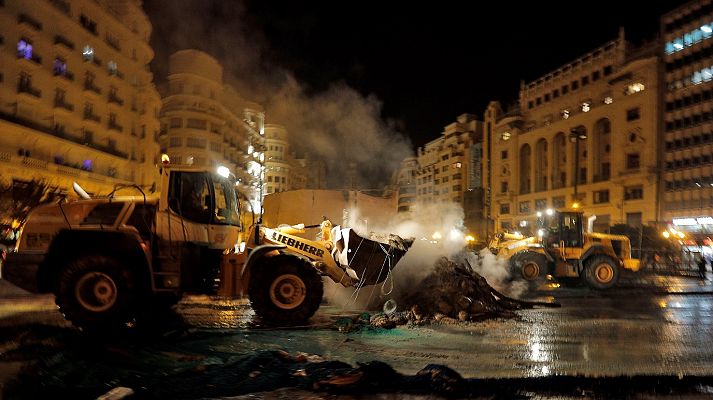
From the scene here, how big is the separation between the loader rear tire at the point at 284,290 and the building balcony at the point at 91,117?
3322 centimetres

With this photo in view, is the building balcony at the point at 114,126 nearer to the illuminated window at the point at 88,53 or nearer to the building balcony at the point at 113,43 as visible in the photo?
the illuminated window at the point at 88,53

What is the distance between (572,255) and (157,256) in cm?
1215

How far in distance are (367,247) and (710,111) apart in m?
42.1

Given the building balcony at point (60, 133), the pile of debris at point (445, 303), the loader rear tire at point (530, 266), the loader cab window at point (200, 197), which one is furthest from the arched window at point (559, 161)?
the loader cab window at point (200, 197)

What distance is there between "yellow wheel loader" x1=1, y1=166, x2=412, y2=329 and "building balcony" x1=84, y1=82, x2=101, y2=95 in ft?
104

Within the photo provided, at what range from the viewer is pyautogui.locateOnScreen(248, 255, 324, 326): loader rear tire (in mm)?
7234

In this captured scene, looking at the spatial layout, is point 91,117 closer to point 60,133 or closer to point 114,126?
point 114,126

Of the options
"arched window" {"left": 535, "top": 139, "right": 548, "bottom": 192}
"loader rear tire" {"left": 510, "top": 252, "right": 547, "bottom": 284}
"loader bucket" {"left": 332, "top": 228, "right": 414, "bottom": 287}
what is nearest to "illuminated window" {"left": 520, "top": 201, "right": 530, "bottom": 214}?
"arched window" {"left": 535, "top": 139, "right": 548, "bottom": 192}

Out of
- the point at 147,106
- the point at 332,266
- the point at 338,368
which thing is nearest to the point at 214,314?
the point at 332,266

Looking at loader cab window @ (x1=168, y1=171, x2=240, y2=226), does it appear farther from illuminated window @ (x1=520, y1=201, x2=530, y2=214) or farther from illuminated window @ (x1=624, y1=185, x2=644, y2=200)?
illuminated window @ (x1=520, y1=201, x2=530, y2=214)

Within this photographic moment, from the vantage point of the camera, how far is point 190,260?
715 cm

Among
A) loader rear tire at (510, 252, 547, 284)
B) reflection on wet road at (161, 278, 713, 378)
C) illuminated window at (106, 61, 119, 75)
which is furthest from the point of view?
illuminated window at (106, 61, 119, 75)

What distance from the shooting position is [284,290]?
7.33m

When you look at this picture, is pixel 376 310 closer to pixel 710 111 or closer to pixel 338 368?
pixel 338 368
